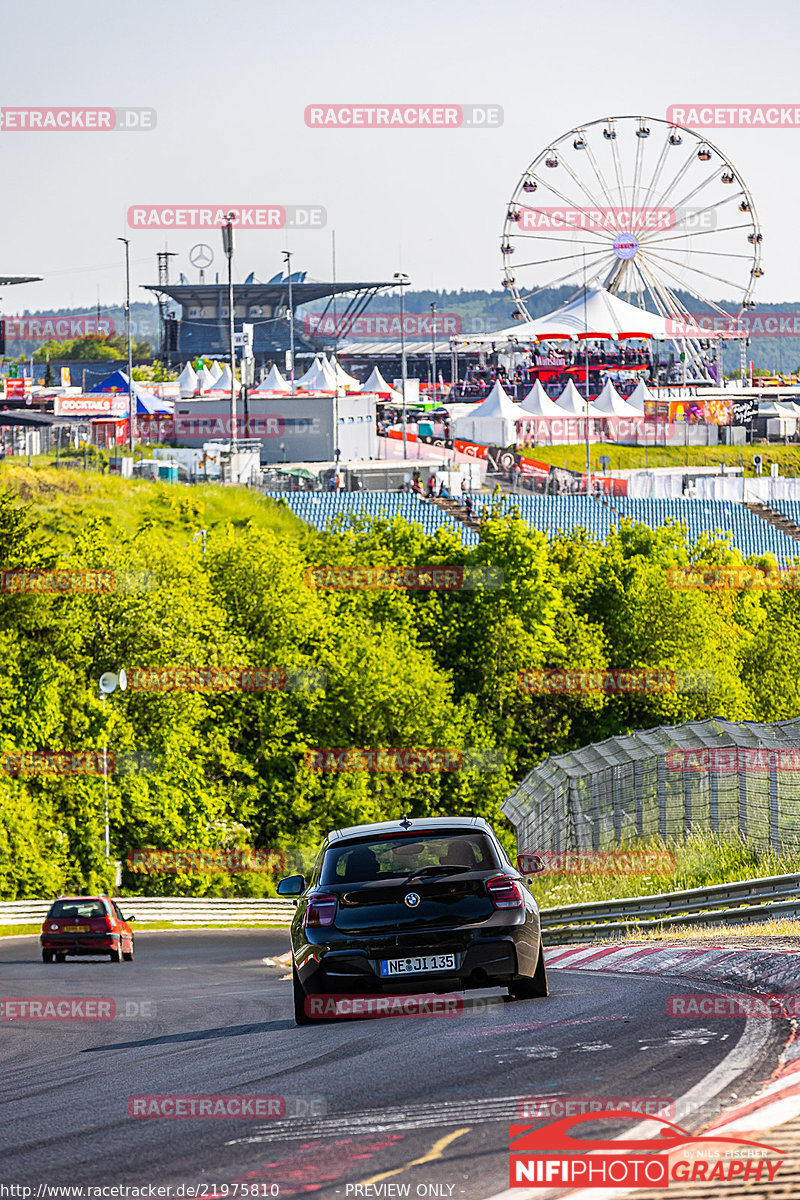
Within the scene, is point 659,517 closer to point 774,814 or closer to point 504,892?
point 774,814

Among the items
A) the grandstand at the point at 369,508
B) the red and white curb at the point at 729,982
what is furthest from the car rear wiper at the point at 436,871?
the grandstand at the point at 369,508

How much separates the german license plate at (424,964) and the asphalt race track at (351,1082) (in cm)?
35

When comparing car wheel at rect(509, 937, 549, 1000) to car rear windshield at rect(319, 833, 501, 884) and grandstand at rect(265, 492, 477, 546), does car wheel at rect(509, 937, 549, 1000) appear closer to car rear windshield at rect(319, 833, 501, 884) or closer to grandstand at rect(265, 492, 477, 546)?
car rear windshield at rect(319, 833, 501, 884)

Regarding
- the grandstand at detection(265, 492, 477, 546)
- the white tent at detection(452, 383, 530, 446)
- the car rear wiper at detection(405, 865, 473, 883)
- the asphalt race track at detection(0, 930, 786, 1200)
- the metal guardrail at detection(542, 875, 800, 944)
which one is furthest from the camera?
the white tent at detection(452, 383, 530, 446)

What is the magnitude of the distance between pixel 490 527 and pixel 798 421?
72.7m

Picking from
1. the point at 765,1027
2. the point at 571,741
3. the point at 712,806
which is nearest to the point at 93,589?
the point at 571,741

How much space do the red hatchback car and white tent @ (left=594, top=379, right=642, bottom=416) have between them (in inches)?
3308

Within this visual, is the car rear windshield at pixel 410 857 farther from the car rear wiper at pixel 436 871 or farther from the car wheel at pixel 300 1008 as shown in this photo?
the car wheel at pixel 300 1008

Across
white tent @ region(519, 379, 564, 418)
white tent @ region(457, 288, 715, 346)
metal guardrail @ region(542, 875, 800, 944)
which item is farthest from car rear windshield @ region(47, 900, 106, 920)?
white tent @ region(457, 288, 715, 346)

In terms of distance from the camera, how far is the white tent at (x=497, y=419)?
99875 millimetres

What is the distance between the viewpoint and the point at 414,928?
1025 cm

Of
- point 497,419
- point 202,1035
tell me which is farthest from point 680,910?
point 497,419

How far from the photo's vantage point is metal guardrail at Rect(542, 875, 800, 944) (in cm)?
1692

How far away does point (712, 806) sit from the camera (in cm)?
2152
